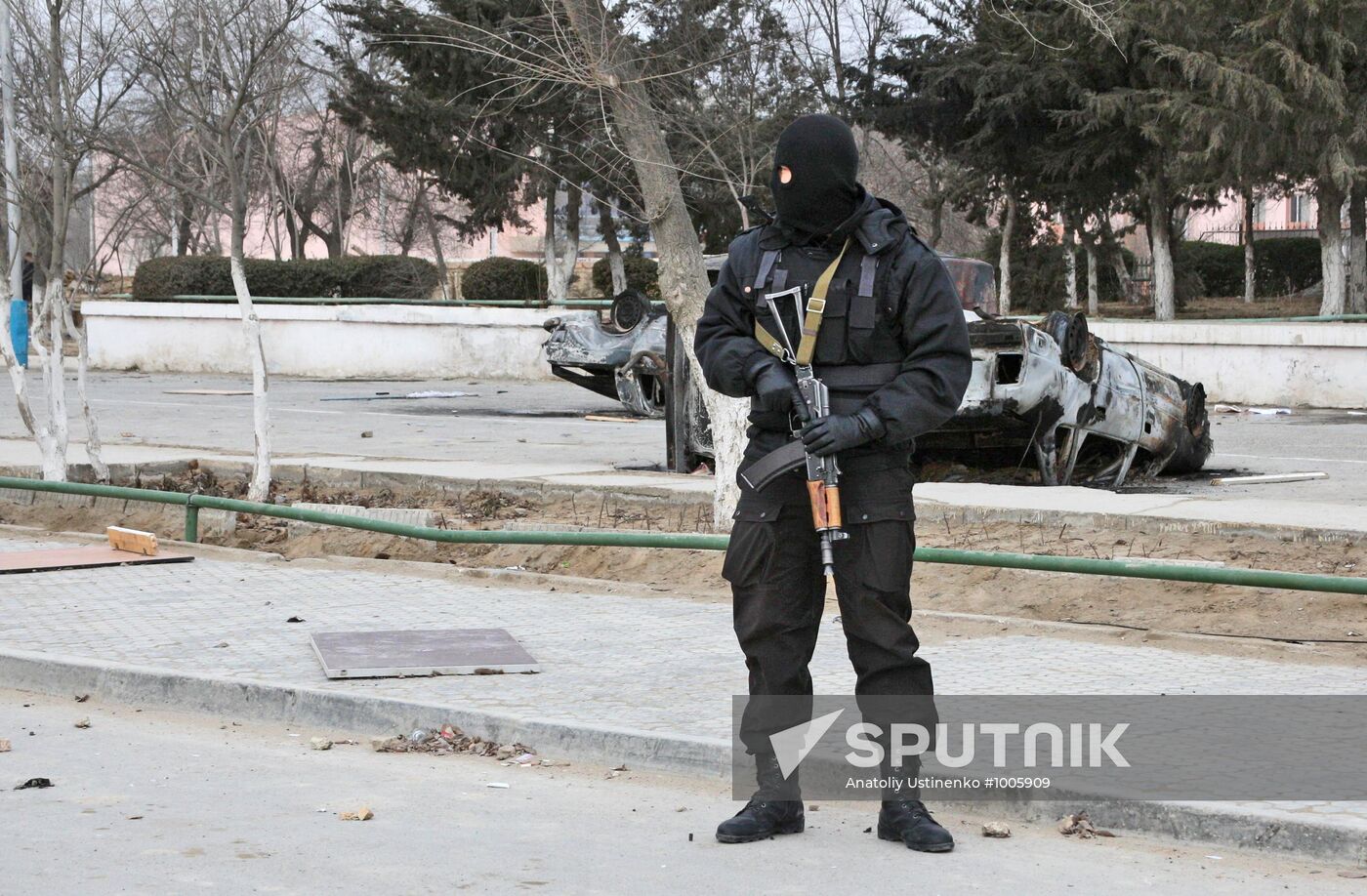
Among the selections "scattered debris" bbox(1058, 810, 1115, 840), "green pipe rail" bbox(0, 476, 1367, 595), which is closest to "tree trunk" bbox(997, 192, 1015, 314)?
"green pipe rail" bbox(0, 476, 1367, 595)

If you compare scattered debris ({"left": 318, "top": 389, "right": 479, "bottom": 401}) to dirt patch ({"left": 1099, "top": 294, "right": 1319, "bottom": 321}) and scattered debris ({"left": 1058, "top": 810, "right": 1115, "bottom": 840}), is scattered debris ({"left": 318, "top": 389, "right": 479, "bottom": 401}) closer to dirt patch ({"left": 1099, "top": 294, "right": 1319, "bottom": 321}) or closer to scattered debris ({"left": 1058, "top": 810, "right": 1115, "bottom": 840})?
dirt patch ({"left": 1099, "top": 294, "right": 1319, "bottom": 321})

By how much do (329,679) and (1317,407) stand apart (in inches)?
760

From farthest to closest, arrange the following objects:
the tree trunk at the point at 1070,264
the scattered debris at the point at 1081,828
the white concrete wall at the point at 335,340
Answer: the tree trunk at the point at 1070,264 < the white concrete wall at the point at 335,340 < the scattered debris at the point at 1081,828

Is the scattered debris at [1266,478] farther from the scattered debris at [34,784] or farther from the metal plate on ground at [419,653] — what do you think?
the scattered debris at [34,784]

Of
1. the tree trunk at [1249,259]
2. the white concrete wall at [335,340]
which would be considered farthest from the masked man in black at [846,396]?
the tree trunk at [1249,259]

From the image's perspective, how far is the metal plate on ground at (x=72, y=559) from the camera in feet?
30.3

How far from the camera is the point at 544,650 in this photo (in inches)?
275

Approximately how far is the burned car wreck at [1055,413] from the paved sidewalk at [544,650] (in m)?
3.88

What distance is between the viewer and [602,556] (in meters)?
9.82

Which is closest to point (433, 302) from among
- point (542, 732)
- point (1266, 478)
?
point (1266, 478)

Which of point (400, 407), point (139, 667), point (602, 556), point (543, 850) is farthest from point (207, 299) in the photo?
point (543, 850)

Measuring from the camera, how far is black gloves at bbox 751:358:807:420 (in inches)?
170

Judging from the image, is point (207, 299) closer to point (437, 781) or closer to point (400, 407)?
point (400, 407)

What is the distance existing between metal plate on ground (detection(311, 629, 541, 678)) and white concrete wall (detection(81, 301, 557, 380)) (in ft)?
70.8
